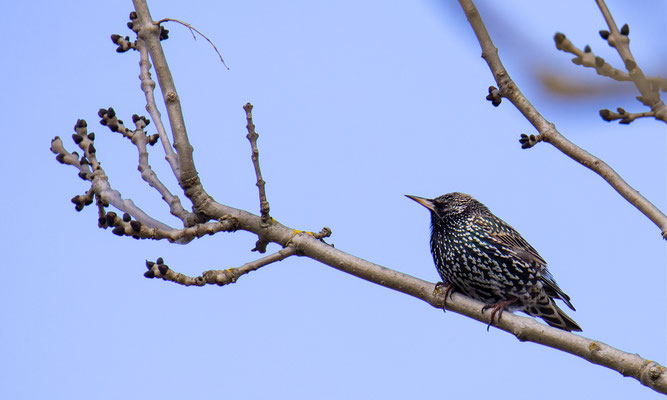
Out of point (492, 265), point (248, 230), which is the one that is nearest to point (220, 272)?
point (248, 230)

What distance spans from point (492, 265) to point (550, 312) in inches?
28.8

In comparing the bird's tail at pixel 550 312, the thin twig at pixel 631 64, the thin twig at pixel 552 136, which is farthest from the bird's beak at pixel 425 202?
the thin twig at pixel 631 64

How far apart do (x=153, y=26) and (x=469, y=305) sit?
2.28 meters

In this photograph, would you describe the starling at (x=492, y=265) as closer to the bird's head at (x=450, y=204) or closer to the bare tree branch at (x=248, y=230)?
the bird's head at (x=450, y=204)

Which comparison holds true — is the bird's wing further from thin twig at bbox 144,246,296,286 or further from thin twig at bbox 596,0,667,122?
thin twig at bbox 596,0,667,122

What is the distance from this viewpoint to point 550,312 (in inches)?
269

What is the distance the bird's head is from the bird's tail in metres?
1.05

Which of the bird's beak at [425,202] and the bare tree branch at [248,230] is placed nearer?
the bare tree branch at [248,230]

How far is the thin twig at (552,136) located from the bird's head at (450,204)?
398 centimetres

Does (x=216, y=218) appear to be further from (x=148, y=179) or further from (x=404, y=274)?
(x=404, y=274)

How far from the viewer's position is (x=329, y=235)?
4.21 metres

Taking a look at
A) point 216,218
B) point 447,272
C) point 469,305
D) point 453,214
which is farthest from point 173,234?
point 453,214

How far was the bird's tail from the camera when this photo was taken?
266 inches

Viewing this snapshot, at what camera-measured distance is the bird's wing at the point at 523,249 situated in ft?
22.2
